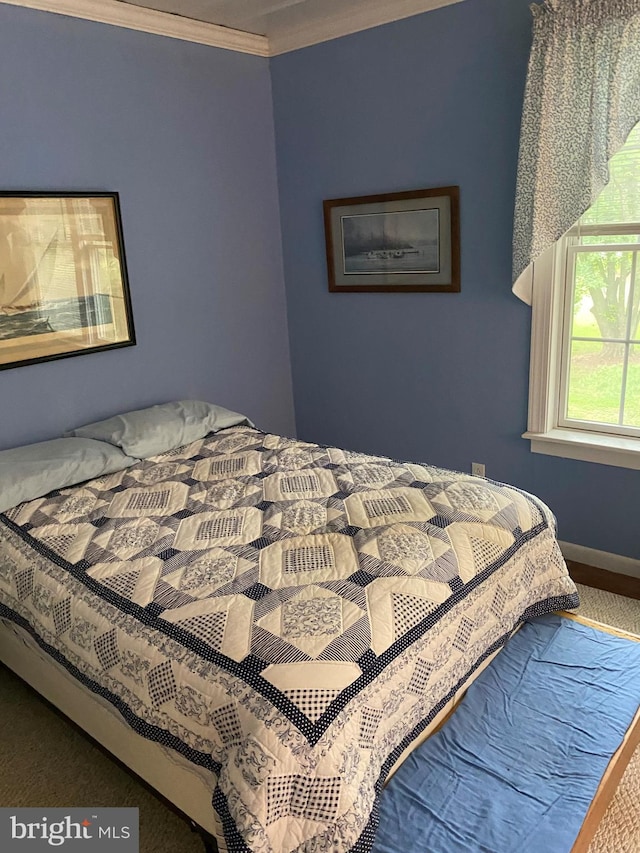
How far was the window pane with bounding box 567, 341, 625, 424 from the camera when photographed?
9.32 feet

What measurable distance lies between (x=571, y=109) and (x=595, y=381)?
1118 mm

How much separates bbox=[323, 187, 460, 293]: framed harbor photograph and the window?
49cm

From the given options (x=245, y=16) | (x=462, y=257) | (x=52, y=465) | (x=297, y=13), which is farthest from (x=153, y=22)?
(x=52, y=465)

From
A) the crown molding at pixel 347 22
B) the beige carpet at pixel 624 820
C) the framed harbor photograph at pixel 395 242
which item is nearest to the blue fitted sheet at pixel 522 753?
the beige carpet at pixel 624 820

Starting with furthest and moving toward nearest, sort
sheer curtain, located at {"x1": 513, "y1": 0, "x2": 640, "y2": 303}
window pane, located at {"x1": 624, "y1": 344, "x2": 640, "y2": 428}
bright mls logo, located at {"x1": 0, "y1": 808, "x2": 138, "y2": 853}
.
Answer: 1. window pane, located at {"x1": 624, "y1": 344, "x2": 640, "y2": 428}
2. sheer curtain, located at {"x1": 513, "y1": 0, "x2": 640, "y2": 303}
3. bright mls logo, located at {"x1": 0, "y1": 808, "x2": 138, "y2": 853}

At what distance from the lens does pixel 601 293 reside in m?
2.79

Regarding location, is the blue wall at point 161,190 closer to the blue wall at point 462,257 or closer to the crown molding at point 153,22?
the crown molding at point 153,22

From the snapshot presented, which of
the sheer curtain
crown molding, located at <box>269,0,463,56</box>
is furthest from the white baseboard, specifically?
crown molding, located at <box>269,0,463,56</box>

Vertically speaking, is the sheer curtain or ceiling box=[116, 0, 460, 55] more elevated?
ceiling box=[116, 0, 460, 55]

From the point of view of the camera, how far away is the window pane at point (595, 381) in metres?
2.84

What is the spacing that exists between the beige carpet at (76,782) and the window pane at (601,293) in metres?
1.68

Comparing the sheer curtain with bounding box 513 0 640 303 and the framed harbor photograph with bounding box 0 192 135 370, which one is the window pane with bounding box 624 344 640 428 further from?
the framed harbor photograph with bounding box 0 192 135 370

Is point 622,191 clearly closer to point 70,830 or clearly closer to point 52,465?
point 52,465

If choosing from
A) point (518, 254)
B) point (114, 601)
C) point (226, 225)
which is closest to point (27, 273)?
point (226, 225)
